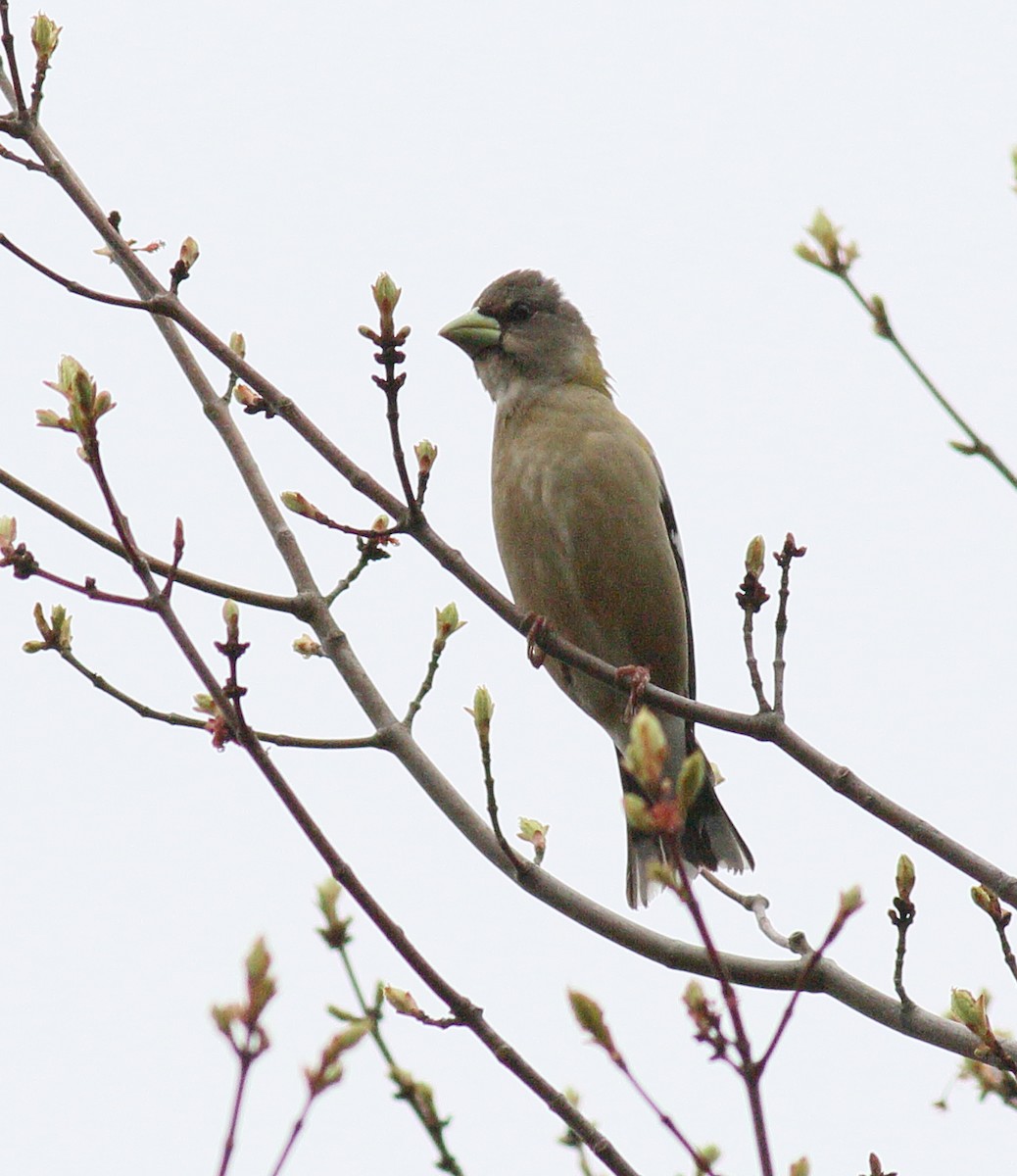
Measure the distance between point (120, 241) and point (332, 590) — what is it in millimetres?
1185

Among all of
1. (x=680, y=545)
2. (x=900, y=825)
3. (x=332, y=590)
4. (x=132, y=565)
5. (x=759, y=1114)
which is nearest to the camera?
(x=759, y=1114)

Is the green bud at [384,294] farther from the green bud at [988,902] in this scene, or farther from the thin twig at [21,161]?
the green bud at [988,902]

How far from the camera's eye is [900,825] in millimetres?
3750

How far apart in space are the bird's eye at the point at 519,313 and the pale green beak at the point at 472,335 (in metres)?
0.19

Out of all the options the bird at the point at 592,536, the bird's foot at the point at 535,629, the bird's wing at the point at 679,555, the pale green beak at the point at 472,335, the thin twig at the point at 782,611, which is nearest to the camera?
the thin twig at the point at 782,611

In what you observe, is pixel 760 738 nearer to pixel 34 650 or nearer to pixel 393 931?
pixel 393 931

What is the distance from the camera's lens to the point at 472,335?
23.7 feet

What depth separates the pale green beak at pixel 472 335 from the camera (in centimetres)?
722

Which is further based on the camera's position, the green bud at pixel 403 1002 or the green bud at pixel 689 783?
the green bud at pixel 403 1002

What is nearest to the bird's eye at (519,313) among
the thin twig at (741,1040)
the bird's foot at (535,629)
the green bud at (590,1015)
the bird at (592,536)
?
the bird at (592,536)

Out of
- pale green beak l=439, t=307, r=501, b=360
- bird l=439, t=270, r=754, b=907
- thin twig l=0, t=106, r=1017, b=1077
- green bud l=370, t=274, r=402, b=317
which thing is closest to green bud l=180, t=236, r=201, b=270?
thin twig l=0, t=106, r=1017, b=1077

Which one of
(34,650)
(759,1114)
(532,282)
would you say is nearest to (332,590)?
(34,650)

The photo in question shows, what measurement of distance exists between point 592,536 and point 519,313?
1627 mm

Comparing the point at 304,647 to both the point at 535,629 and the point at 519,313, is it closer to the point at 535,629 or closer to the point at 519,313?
the point at 535,629
